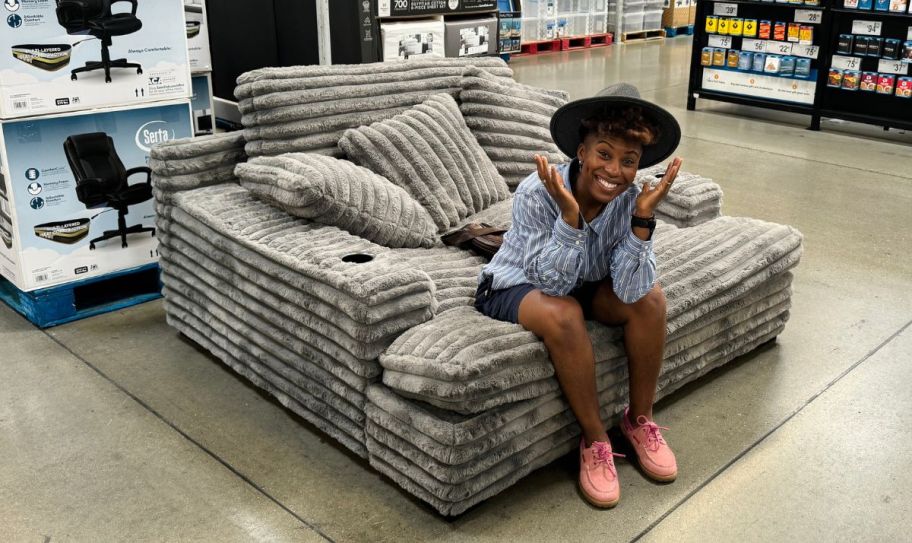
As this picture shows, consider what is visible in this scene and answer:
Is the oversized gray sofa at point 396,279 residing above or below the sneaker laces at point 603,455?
above

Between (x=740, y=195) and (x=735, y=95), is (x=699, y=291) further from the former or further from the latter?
(x=735, y=95)

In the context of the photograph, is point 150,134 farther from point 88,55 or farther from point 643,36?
point 643,36

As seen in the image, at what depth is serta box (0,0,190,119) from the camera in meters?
3.07

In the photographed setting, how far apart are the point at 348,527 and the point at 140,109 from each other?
Result: 78.0 inches

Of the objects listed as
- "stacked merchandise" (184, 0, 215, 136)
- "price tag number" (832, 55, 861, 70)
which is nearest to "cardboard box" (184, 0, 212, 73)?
"stacked merchandise" (184, 0, 215, 136)

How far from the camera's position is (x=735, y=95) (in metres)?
7.36

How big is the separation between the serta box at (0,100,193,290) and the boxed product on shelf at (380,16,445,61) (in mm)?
2893

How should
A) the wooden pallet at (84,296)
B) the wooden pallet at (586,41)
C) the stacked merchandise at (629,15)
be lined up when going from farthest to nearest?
the stacked merchandise at (629,15)
the wooden pallet at (586,41)
the wooden pallet at (84,296)

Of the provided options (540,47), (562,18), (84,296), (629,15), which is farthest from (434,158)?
(629,15)

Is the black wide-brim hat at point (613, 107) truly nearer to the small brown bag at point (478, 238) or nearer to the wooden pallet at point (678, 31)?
the small brown bag at point (478, 238)

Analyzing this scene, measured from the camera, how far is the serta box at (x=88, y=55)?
3066 millimetres

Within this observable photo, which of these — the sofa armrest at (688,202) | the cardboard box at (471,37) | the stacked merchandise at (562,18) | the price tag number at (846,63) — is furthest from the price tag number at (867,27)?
the stacked merchandise at (562,18)

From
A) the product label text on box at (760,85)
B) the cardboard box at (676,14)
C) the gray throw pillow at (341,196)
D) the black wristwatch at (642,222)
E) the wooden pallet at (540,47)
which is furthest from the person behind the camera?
the cardboard box at (676,14)

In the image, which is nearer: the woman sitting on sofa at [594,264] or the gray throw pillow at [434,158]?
the woman sitting on sofa at [594,264]
